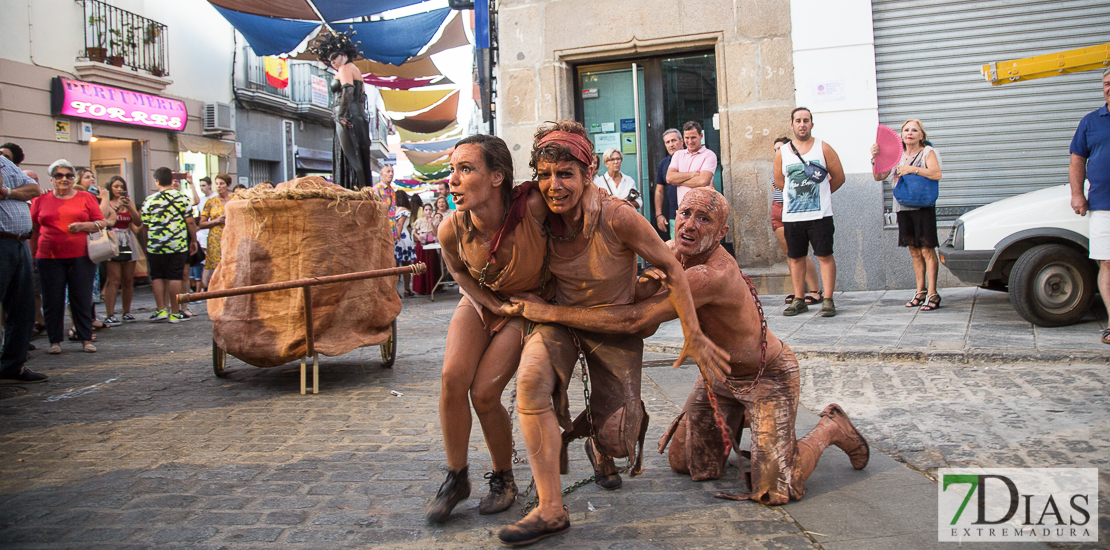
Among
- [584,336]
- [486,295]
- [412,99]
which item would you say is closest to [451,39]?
[412,99]

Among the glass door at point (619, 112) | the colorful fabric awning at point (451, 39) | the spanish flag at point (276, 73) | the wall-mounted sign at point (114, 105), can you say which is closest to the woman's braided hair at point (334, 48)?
the glass door at point (619, 112)

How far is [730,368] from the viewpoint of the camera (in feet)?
11.2

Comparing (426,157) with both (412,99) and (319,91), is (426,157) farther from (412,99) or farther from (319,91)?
(412,99)

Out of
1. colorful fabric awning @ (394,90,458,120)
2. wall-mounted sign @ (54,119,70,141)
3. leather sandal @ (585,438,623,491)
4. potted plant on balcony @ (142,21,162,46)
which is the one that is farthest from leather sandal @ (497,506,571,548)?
colorful fabric awning @ (394,90,458,120)

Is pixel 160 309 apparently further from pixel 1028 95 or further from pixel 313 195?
pixel 1028 95

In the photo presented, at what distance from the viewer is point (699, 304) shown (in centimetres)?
332

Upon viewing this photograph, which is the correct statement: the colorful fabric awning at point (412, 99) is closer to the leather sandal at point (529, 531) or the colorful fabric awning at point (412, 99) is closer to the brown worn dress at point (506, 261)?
the brown worn dress at point (506, 261)

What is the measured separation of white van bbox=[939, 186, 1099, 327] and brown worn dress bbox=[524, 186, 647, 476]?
185 inches

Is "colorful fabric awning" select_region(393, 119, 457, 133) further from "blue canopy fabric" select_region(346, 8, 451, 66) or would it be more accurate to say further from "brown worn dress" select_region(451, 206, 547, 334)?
"brown worn dress" select_region(451, 206, 547, 334)

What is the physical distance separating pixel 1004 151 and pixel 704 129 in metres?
3.60

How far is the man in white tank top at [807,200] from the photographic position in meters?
7.85

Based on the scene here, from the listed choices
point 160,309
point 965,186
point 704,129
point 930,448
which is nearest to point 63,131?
point 160,309

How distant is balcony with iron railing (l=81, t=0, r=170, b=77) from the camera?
17.7 m

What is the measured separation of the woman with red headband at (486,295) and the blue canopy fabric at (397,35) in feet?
33.6
